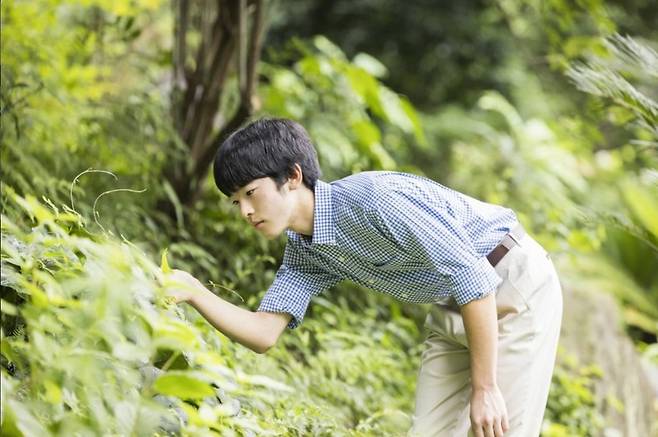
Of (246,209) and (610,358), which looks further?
(610,358)

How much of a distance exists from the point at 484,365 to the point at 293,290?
613 millimetres

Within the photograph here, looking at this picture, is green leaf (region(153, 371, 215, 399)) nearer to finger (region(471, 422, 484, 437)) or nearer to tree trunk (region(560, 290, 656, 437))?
finger (region(471, 422, 484, 437))

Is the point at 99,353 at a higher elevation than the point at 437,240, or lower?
higher

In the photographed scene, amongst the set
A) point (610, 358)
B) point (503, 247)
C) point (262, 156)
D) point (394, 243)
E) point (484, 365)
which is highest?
point (262, 156)

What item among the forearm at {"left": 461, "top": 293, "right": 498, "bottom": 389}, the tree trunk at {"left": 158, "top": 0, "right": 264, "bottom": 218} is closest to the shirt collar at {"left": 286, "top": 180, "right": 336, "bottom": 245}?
the forearm at {"left": 461, "top": 293, "right": 498, "bottom": 389}

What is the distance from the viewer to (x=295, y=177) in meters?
2.46

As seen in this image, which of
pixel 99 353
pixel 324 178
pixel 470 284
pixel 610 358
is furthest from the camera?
pixel 610 358

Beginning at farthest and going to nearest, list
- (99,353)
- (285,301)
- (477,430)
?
(285,301) → (477,430) → (99,353)

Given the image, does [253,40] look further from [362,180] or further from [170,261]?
[362,180]

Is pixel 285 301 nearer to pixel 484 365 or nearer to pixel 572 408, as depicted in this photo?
pixel 484 365

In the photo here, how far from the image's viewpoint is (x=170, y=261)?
3738 mm

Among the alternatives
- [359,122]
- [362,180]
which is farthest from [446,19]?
[362,180]

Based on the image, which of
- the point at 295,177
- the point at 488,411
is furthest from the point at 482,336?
the point at 295,177

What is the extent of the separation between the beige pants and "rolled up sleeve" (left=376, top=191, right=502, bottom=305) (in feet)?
1.08
